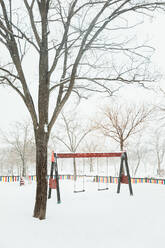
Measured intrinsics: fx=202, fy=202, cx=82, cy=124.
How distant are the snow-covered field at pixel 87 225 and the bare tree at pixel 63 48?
690 mm

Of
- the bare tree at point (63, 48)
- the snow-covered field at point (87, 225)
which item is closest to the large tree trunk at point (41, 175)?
the bare tree at point (63, 48)

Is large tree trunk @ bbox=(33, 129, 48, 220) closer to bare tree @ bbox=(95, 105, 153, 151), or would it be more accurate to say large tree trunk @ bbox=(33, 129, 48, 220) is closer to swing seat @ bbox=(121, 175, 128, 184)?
swing seat @ bbox=(121, 175, 128, 184)

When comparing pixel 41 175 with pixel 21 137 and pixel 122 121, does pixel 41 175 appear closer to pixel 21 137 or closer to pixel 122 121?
pixel 122 121

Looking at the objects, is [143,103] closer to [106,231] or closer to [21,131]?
[106,231]

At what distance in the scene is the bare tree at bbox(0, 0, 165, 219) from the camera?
5320 millimetres

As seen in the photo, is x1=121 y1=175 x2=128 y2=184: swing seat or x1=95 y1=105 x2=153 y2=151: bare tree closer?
x1=121 y1=175 x2=128 y2=184: swing seat

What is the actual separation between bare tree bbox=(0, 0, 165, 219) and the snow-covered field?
0.69m

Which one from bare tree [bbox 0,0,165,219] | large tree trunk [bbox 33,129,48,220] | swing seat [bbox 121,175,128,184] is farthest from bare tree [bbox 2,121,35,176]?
large tree trunk [bbox 33,129,48,220]

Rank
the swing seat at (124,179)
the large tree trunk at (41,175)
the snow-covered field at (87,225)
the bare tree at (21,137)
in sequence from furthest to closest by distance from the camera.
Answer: the bare tree at (21,137) < the swing seat at (124,179) < the large tree trunk at (41,175) < the snow-covered field at (87,225)

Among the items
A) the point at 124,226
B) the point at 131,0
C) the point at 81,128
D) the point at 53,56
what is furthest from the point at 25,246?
the point at 81,128

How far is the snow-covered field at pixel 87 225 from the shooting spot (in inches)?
156

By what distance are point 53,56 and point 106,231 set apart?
4.96 metres

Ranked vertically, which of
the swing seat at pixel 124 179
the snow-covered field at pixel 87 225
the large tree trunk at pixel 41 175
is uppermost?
the large tree trunk at pixel 41 175

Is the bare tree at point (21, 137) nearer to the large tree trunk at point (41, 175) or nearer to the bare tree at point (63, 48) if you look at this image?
the bare tree at point (63, 48)
